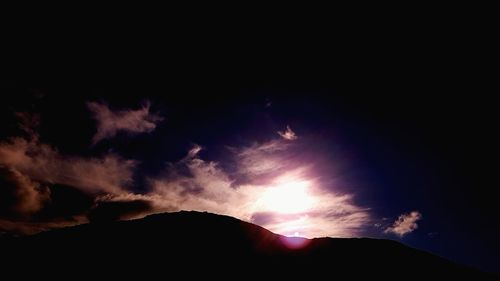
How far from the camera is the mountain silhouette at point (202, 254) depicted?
41.5m

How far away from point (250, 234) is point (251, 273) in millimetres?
13475

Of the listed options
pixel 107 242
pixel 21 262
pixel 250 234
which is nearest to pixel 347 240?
pixel 250 234

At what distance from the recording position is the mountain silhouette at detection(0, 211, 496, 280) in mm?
41500

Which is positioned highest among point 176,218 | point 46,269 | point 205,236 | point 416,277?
point 176,218

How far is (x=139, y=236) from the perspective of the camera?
51562 mm

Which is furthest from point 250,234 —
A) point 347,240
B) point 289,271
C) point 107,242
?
point 107,242

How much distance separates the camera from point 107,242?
49188 mm

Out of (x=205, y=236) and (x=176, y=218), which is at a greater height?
(x=176, y=218)

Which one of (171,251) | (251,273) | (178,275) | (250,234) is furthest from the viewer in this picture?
(250,234)

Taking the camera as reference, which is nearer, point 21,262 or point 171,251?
point 21,262

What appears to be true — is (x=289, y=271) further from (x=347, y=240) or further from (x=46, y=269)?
(x=46, y=269)

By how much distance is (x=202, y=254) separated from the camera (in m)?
47.4

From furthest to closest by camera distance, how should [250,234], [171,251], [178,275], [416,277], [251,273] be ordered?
[250,234] < [416,277] < [171,251] < [251,273] < [178,275]

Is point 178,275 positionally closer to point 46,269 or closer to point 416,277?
point 46,269
